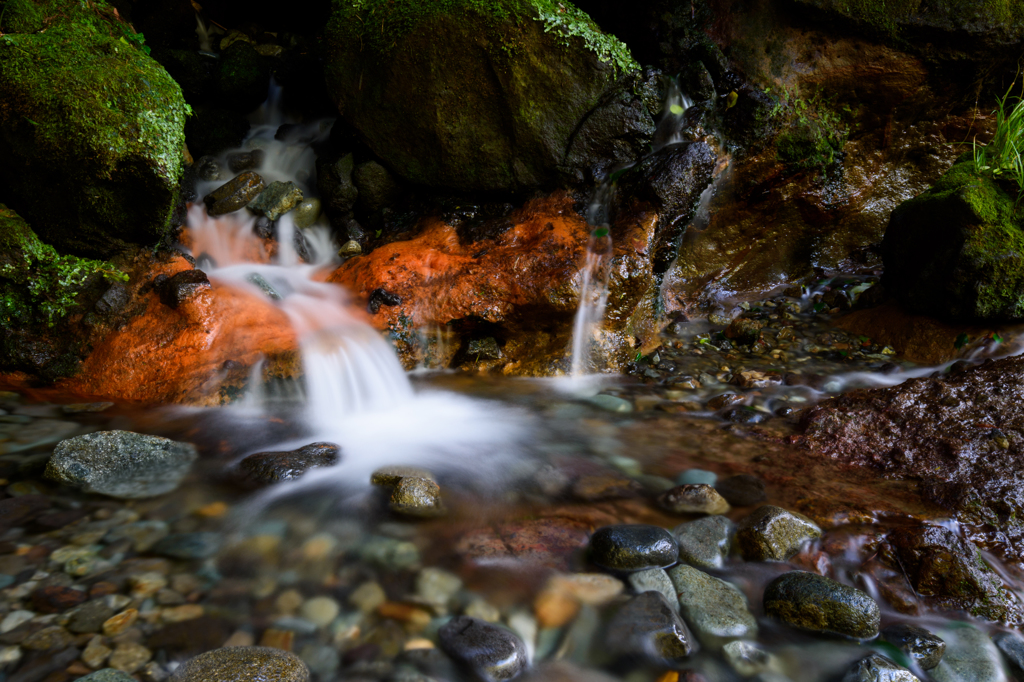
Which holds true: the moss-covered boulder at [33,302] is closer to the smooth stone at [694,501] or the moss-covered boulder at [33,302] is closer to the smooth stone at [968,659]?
the smooth stone at [694,501]

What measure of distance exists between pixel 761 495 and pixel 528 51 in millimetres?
4185

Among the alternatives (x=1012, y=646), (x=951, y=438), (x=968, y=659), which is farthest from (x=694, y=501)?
(x=951, y=438)

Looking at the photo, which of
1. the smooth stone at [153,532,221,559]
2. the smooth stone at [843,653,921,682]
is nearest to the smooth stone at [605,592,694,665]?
the smooth stone at [843,653,921,682]

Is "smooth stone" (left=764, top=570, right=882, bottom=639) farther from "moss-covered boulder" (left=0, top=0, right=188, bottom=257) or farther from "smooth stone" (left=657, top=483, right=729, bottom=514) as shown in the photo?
"moss-covered boulder" (left=0, top=0, right=188, bottom=257)

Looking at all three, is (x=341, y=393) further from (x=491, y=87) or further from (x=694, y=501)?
(x=491, y=87)

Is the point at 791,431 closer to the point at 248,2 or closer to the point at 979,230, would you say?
the point at 979,230

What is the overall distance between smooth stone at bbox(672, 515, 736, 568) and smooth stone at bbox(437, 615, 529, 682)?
932mm

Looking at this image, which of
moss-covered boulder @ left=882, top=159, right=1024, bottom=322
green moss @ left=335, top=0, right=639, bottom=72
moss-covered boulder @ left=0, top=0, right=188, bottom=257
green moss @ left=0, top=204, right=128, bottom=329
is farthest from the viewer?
green moss @ left=335, top=0, right=639, bottom=72

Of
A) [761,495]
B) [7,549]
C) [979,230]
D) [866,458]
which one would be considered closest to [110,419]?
[7,549]

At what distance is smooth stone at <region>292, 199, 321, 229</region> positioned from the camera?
5.92 meters

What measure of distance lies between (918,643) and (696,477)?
1.30m

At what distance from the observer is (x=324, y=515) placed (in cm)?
290

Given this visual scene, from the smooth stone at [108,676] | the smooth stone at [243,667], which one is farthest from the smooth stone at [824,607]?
the smooth stone at [108,676]

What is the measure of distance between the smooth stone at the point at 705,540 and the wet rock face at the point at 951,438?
1.20 m
